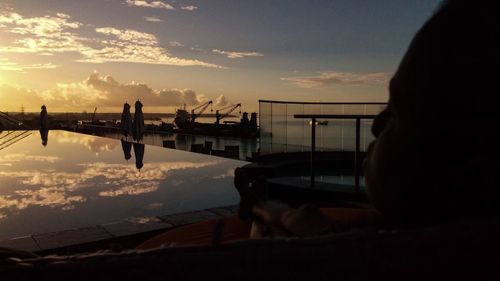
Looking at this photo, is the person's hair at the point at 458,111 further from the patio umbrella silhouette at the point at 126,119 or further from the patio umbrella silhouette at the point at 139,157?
the patio umbrella silhouette at the point at 126,119

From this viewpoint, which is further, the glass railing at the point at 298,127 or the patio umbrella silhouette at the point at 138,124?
the patio umbrella silhouette at the point at 138,124

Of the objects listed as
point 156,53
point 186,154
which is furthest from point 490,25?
point 156,53

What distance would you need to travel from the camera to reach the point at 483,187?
0.67 m

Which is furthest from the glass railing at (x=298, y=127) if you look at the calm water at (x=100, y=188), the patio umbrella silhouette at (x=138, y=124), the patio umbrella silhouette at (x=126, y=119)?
the patio umbrella silhouette at (x=126, y=119)

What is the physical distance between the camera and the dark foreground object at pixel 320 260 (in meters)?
0.55

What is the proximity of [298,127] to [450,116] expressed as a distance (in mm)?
7736

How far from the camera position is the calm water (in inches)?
208

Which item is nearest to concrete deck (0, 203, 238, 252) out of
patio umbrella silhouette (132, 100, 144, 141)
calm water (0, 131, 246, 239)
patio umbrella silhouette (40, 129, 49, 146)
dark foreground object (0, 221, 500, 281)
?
calm water (0, 131, 246, 239)

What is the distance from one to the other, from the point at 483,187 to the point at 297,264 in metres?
0.38

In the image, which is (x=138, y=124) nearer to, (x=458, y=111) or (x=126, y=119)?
(x=126, y=119)

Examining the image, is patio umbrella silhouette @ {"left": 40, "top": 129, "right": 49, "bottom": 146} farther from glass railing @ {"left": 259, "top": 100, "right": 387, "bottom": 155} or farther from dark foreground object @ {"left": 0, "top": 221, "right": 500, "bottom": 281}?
dark foreground object @ {"left": 0, "top": 221, "right": 500, "bottom": 281}

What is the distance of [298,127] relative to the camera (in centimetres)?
837

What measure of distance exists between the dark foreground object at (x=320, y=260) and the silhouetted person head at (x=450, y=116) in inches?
4.6

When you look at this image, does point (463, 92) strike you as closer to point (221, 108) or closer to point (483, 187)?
point (483, 187)
